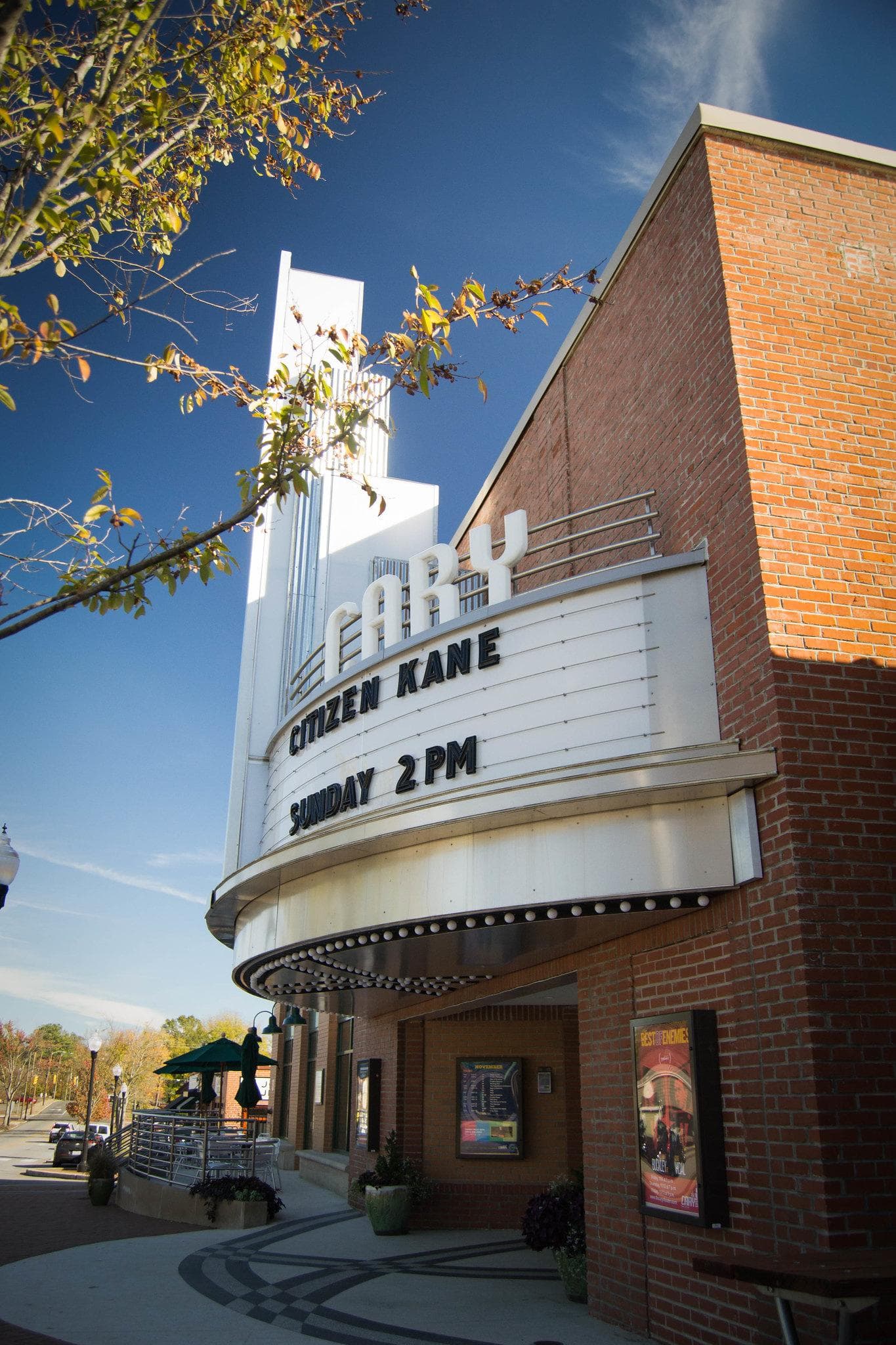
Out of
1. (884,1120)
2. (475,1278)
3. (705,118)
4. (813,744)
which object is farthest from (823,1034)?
(705,118)

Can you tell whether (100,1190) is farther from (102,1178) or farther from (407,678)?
(407,678)

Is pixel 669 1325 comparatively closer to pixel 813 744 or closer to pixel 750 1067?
pixel 750 1067

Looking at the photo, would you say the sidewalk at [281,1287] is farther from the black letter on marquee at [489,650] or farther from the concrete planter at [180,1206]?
the black letter on marquee at [489,650]

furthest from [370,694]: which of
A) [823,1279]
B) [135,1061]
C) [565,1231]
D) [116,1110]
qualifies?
[135,1061]

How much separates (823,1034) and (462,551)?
1366cm

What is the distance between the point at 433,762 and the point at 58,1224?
12.7m

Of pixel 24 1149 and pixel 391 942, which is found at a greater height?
pixel 391 942

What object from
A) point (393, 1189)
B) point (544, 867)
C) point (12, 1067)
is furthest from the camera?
point (12, 1067)

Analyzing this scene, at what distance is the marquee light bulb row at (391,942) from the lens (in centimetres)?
796

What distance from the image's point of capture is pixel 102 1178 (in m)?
19.9

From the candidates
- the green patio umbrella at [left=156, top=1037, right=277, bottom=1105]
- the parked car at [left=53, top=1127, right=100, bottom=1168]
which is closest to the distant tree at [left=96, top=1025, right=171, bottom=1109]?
the parked car at [left=53, top=1127, right=100, bottom=1168]

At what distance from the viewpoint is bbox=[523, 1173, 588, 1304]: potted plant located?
9734 millimetres

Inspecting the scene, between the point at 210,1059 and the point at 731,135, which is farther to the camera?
the point at 210,1059

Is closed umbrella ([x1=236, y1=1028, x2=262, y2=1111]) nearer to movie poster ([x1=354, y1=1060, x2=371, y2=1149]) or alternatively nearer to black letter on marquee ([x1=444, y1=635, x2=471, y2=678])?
movie poster ([x1=354, y1=1060, x2=371, y2=1149])
